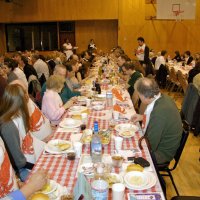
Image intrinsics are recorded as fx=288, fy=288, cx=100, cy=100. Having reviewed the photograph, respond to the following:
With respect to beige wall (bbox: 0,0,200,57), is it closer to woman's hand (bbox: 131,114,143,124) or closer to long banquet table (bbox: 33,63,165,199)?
woman's hand (bbox: 131,114,143,124)

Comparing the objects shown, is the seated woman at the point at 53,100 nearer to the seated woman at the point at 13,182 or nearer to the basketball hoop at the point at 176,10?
the seated woman at the point at 13,182

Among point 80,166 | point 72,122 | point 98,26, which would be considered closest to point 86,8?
point 98,26

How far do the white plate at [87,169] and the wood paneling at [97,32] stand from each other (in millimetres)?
13637

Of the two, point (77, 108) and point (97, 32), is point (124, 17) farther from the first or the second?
A: point (77, 108)

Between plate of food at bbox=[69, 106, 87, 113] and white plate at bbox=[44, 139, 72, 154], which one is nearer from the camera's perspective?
white plate at bbox=[44, 139, 72, 154]

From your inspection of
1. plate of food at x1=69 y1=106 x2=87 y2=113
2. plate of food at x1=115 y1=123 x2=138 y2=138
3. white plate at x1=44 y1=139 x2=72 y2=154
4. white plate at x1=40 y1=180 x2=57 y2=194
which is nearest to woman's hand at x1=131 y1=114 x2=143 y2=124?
plate of food at x1=115 y1=123 x2=138 y2=138

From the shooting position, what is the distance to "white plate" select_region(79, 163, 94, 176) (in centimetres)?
203

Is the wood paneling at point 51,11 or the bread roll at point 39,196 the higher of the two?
the wood paneling at point 51,11

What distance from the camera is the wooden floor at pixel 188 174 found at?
11.3 ft

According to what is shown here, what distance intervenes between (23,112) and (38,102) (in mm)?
1637

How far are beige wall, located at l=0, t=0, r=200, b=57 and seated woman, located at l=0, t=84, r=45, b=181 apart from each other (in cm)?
1250

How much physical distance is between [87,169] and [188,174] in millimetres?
2250

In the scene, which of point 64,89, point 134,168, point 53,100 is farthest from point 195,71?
point 134,168

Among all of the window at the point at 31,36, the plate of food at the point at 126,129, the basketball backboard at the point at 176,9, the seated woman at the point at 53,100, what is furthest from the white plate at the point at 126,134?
the window at the point at 31,36
